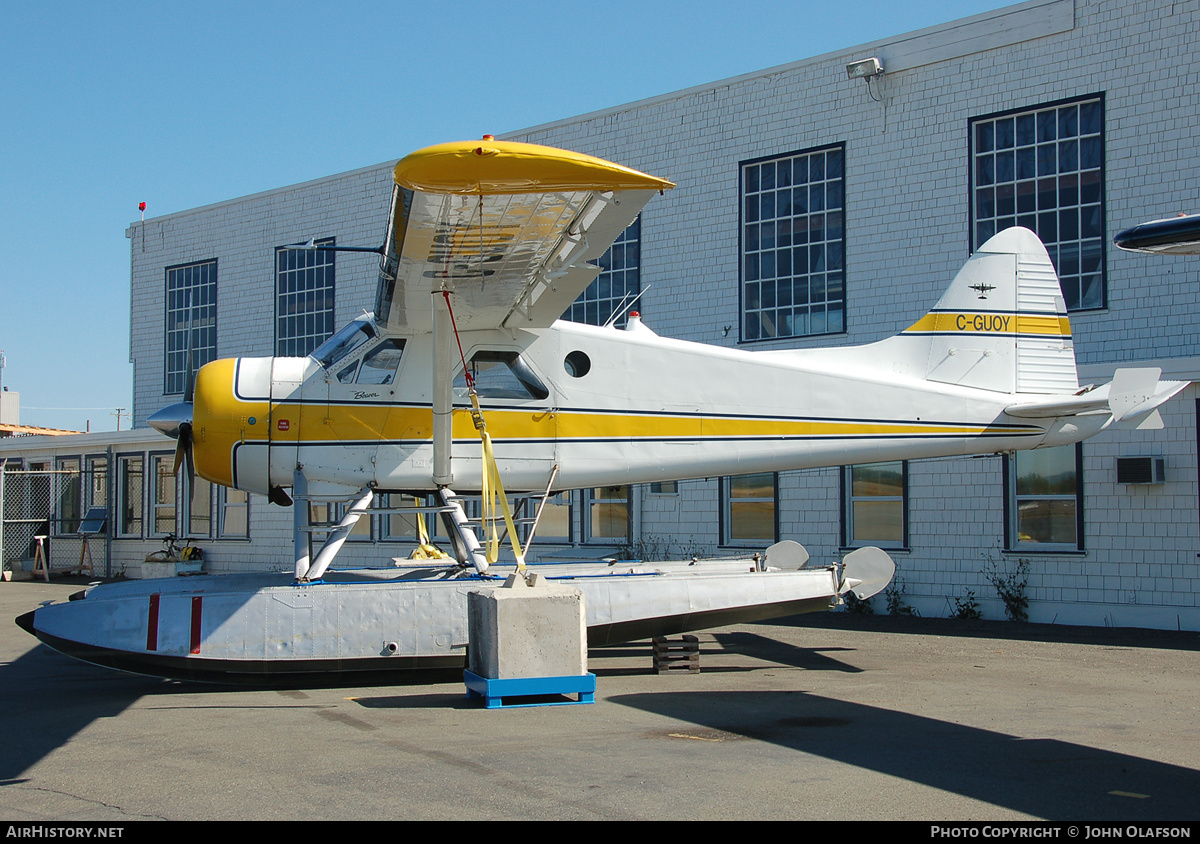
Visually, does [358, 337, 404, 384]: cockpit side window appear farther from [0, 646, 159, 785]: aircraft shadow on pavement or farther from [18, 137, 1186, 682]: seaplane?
[0, 646, 159, 785]: aircraft shadow on pavement

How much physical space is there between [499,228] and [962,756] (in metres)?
4.44

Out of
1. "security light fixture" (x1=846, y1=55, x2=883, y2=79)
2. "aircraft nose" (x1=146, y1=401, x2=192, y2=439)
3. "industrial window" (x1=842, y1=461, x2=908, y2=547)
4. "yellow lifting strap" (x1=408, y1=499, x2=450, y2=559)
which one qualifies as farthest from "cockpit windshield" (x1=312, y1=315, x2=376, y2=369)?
"security light fixture" (x1=846, y1=55, x2=883, y2=79)

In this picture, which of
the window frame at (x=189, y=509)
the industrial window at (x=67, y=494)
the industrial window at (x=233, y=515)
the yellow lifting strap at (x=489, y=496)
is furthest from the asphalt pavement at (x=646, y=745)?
the industrial window at (x=67, y=494)

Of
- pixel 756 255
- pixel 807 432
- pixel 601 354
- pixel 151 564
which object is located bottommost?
pixel 151 564

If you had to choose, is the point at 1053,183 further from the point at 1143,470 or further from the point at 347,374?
the point at 347,374

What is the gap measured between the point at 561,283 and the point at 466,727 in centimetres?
360

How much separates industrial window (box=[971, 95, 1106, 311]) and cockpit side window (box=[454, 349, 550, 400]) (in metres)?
7.86

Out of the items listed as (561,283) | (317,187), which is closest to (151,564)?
(317,187)

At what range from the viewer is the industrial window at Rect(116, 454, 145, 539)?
72.2 ft

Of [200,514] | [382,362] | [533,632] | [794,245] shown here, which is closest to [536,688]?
[533,632]

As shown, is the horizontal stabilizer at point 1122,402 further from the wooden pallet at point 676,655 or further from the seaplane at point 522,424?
the wooden pallet at point 676,655
